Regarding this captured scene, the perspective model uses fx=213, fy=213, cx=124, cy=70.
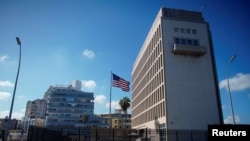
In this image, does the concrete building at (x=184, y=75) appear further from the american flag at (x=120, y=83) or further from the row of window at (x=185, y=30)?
the american flag at (x=120, y=83)

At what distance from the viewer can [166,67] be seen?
45.3 m

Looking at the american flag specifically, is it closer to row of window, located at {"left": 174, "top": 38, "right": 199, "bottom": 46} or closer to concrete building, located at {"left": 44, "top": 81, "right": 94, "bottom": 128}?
row of window, located at {"left": 174, "top": 38, "right": 199, "bottom": 46}

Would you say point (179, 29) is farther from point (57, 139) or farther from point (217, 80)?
point (57, 139)

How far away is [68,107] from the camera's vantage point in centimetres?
12425

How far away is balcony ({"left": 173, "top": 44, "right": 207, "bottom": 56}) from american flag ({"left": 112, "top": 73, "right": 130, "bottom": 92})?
1304cm

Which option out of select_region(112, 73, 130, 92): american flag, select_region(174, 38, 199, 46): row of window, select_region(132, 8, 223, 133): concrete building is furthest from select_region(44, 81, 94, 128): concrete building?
select_region(174, 38, 199, 46): row of window

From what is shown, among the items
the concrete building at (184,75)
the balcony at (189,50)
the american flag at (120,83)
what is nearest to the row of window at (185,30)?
the concrete building at (184,75)

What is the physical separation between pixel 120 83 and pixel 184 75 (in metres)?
14.0

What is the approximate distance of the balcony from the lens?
45.5 meters

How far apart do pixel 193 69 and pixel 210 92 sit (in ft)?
19.7

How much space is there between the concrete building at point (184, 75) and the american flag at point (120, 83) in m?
7.58

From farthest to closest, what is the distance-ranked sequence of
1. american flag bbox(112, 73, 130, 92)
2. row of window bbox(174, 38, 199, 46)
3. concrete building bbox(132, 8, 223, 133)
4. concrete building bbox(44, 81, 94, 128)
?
1. concrete building bbox(44, 81, 94, 128)
2. row of window bbox(174, 38, 199, 46)
3. american flag bbox(112, 73, 130, 92)
4. concrete building bbox(132, 8, 223, 133)

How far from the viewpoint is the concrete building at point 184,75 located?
4300 cm

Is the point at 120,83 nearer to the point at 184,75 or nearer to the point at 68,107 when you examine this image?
the point at 184,75
